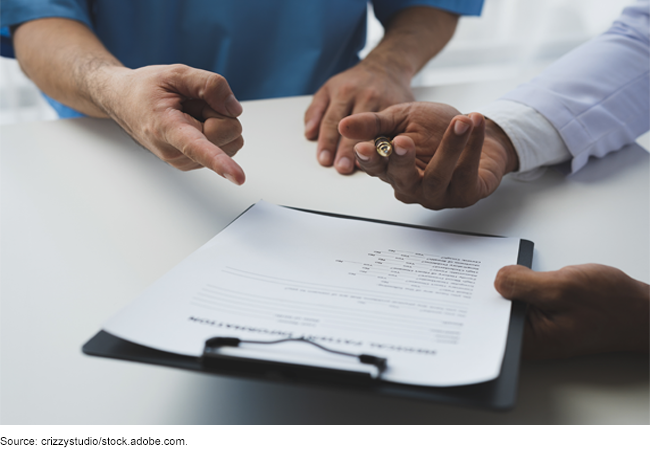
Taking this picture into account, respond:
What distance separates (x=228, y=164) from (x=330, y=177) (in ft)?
0.71

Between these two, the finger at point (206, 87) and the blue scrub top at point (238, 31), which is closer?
the finger at point (206, 87)

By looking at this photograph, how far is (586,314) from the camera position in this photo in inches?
14.5

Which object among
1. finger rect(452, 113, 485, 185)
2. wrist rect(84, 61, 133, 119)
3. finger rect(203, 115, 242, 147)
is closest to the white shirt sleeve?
finger rect(452, 113, 485, 185)

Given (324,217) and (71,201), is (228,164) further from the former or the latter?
(71,201)

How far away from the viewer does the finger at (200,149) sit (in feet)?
1.50

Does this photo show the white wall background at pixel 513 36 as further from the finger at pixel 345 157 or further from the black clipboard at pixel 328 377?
the black clipboard at pixel 328 377

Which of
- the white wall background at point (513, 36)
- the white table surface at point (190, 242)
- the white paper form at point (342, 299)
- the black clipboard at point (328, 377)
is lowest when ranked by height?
the white wall background at point (513, 36)

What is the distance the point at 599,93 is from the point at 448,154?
329 millimetres

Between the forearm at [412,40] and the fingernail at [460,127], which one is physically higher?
the fingernail at [460,127]

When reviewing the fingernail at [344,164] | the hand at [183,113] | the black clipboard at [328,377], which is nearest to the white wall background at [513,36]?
the fingernail at [344,164]

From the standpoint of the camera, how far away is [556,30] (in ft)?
6.84

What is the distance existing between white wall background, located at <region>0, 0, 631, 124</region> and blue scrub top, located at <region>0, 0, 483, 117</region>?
92 centimetres

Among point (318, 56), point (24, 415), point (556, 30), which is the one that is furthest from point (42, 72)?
point (556, 30)
